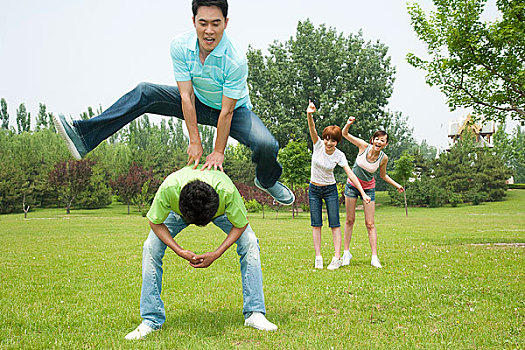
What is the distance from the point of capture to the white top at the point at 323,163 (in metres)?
8.36

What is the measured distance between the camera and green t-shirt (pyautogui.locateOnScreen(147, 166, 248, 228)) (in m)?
4.27

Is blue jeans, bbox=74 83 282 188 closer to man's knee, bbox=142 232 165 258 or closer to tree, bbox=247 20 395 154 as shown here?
man's knee, bbox=142 232 165 258

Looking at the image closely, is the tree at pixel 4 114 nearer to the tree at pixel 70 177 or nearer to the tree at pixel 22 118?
the tree at pixel 22 118

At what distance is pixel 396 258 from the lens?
369 inches

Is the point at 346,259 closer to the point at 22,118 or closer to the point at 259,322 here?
the point at 259,322

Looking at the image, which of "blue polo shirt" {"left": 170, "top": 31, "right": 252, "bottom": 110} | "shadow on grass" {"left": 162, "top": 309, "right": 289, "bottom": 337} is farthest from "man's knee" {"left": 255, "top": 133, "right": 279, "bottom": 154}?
"shadow on grass" {"left": 162, "top": 309, "right": 289, "bottom": 337}

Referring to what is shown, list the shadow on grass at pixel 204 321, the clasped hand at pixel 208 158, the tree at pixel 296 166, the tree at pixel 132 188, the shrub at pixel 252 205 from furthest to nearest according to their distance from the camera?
the tree at pixel 132 188 → the shrub at pixel 252 205 → the tree at pixel 296 166 → the clasped hand at pixel 208 158 → the shadow on grass at pixel 204 321

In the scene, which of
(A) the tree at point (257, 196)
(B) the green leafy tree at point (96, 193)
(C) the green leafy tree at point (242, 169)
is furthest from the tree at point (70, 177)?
(C) the green leafy tree at point (242, 169)

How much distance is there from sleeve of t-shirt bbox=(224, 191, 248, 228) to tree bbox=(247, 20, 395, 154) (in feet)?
111

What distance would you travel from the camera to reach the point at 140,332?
4.36 m

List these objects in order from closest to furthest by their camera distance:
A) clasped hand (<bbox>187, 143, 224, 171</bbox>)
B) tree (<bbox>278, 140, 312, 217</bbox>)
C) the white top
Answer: clasped hand (<bbox>187, 143, 224, 171</bbox>) → the white top → tree (<bbox>278, 140, 312, 217</bbox>)

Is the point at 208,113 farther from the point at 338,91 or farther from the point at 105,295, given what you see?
the point at 338,91

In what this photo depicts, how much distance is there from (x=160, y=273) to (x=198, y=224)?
0.86 m

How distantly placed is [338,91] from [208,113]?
3639 cm
